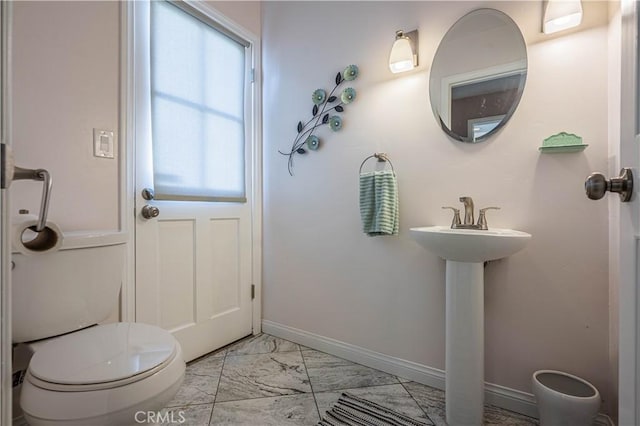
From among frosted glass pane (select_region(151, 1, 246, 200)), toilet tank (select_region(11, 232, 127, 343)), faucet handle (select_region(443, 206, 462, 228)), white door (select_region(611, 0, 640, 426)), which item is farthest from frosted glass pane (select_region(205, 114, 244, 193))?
white door (select_region(611, 0, 640, 426))

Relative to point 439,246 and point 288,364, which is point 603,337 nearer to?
point 439,246

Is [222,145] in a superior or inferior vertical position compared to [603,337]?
superior

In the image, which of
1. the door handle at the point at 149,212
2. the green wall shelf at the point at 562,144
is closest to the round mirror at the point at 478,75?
the green wall shelf at the point at 562,144

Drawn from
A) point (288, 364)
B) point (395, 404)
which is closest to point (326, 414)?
point (395, 404)

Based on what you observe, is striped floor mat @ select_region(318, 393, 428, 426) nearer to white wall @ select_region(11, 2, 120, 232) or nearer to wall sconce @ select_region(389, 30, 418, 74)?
white wall @ select_region(11, 2, 120, 232)

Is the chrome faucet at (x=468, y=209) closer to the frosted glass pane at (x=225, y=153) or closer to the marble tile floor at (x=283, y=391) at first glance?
the marble tile floor at (x=283, y=391)

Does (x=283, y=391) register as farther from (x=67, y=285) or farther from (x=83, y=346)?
(x=67, y=285)

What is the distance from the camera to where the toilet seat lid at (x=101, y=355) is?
0.83 meters

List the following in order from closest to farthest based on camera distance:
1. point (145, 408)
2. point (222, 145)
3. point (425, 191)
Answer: point (145, 408) < point (425, 191) < point (222, 145)

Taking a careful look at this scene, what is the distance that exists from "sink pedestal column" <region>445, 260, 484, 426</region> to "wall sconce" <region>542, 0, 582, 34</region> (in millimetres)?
1013

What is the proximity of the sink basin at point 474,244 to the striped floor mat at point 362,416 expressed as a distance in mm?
726

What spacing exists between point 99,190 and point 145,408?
1.02 meters

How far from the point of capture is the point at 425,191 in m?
1.60

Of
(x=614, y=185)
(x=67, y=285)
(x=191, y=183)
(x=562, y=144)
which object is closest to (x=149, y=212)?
(x=191, y=183)
